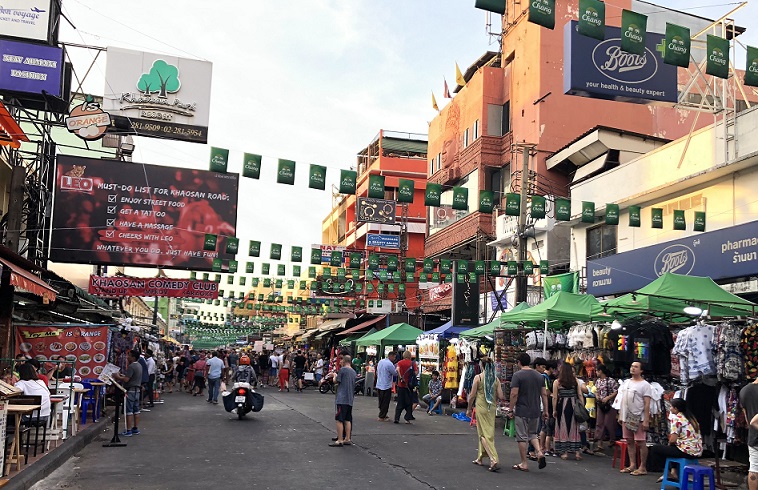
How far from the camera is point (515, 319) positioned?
16.4 meters

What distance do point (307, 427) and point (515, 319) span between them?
5331mm

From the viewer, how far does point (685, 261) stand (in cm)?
1916

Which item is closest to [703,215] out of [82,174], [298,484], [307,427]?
[307,427]

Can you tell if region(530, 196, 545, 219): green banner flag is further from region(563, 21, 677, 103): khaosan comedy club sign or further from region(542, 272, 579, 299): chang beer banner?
region(563, 21, 677, 103): khaosan comedy club sign

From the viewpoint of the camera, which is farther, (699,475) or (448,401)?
(448,401)

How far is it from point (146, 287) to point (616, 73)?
59.1ft

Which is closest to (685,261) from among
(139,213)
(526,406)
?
(526,406)

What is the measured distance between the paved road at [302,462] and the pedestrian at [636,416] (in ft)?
1.21

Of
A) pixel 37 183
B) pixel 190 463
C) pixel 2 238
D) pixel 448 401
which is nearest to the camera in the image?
pixel 190 463

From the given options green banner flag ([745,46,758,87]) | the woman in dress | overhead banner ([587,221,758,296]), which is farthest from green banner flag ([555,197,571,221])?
the woman in dress

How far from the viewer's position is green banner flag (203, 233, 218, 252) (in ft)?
79.8

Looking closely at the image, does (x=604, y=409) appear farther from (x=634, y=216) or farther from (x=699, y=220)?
(x=634, y=216)

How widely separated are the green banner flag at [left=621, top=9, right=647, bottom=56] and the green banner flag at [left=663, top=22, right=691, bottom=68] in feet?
1.65

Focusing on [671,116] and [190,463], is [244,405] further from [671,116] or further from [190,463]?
[671,116]
